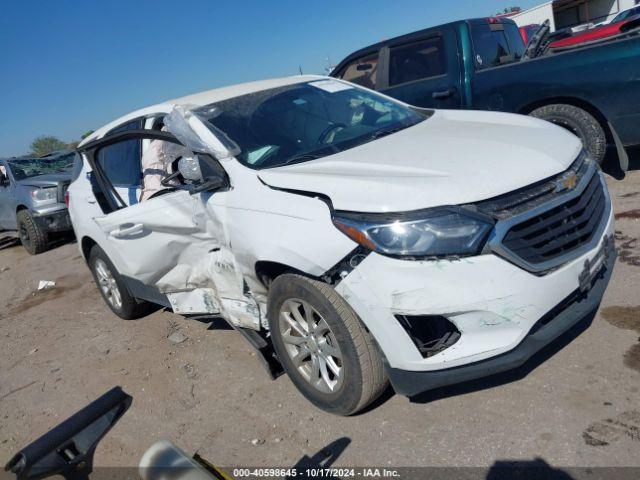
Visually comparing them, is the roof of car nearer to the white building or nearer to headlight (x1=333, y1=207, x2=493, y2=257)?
headlight (x1=333, y1=207, x2=493, y2=257)

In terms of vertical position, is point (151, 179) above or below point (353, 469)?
above

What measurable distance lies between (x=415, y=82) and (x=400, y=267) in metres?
4.83

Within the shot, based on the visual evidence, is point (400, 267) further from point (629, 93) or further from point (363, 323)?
point (629, 93)

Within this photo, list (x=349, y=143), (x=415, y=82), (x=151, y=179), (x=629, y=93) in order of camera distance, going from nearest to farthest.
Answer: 1. (x=349, y=143)
2. (x=151, y=179)
3. (x=629, y=93)
4. (x=415, y=82)

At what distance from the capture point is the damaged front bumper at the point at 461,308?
226 centimetres

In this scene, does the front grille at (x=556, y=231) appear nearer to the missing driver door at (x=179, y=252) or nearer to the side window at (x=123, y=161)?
the missing driver door at (x=179, y=252)

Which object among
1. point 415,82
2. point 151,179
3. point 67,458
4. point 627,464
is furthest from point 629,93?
point 67,458

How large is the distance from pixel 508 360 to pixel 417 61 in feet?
16.8

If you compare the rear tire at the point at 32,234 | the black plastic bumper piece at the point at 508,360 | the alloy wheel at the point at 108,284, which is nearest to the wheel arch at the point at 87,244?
the alloy wheel at the point at 108,284

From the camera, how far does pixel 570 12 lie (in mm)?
33094

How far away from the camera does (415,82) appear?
659 centimetres

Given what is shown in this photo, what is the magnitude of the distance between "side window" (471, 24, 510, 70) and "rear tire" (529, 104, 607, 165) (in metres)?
1.09

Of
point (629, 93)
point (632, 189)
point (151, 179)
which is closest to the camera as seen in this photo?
point (151, 179)

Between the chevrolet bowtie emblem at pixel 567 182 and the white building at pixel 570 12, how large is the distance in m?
28.9
